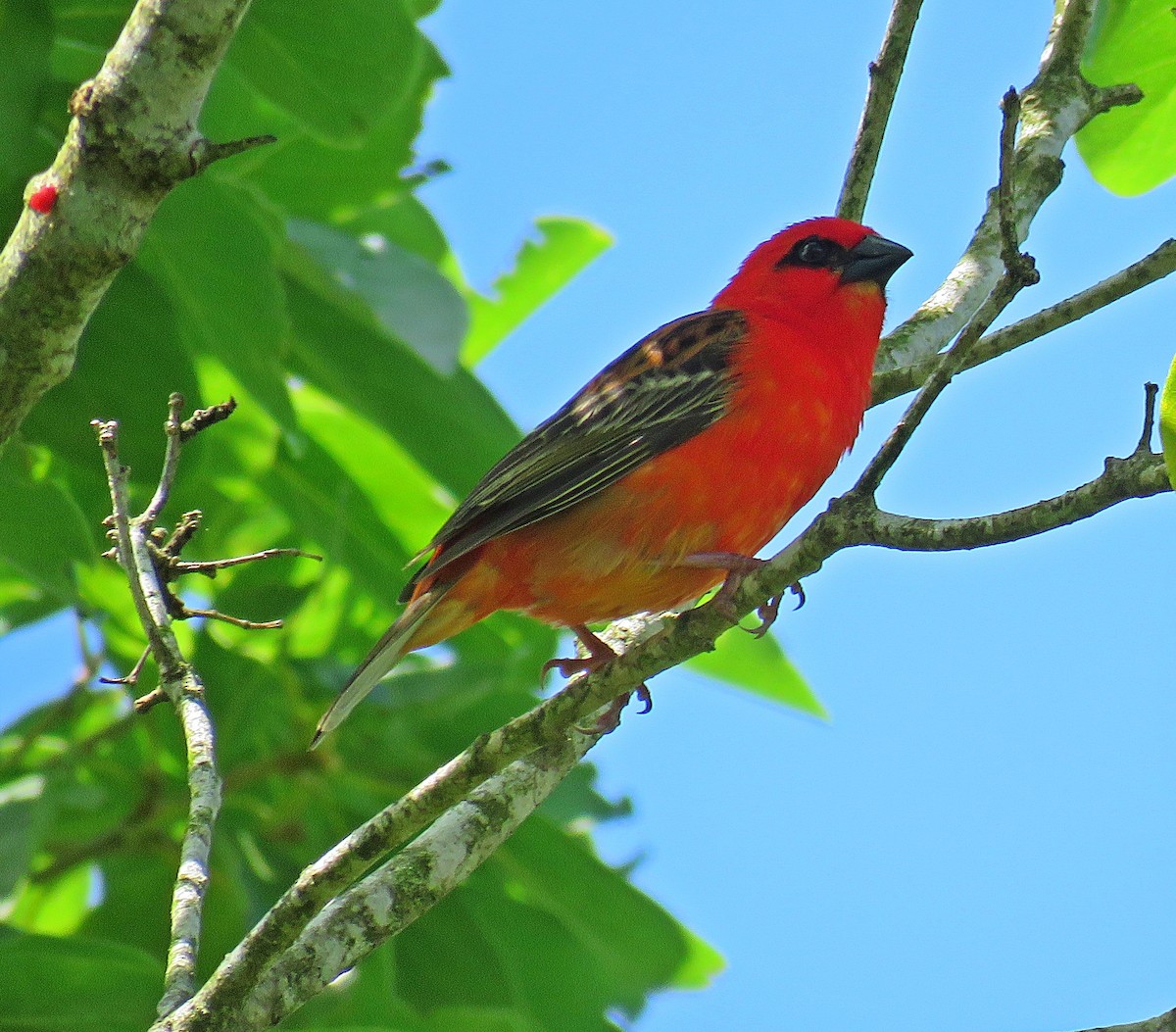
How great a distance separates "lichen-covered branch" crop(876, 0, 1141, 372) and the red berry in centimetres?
271

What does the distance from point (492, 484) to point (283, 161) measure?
1430 mm

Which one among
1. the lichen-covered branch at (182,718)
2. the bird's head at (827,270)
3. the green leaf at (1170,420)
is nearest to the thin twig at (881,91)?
the bird's head at (827,270)

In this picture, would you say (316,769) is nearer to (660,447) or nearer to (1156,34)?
(660,447)

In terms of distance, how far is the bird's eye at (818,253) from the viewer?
19.1ft

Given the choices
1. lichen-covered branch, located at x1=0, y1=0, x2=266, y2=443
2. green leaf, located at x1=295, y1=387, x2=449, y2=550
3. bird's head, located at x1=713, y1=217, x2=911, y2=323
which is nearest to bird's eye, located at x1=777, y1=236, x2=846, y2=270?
bird's head, located at x1=713, y1=217, x2=911, y2=323

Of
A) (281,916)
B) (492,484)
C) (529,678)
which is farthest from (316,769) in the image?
(281,916)

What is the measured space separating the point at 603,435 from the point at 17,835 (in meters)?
2.18

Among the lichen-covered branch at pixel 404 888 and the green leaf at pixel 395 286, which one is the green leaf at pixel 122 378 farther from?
the lichen-covered branch at pixel 404 888

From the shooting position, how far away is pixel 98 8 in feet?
13.9

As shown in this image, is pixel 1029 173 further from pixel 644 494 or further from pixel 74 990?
pixel 74 990

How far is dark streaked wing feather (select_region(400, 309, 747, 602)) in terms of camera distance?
4793 millimetres

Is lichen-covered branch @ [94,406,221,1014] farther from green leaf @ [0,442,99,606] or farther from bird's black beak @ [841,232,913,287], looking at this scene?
bird's black beak @ [841,232,913,287]

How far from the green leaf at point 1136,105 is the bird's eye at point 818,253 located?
1098 mm

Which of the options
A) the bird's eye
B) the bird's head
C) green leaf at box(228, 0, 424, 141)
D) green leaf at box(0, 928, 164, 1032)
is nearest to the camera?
green leaf at box(0, 928, 164, 1032)
